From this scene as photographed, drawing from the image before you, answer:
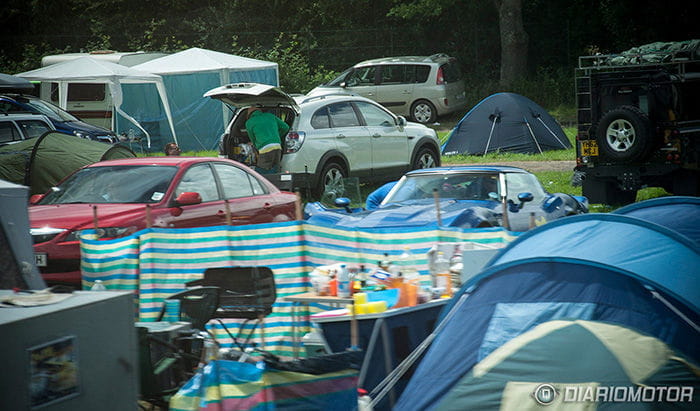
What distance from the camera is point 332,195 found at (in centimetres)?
1351

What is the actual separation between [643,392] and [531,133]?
16.3 m

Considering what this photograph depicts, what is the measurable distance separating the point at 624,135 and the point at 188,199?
7.05 meters

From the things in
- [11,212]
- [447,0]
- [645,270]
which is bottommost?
[645,270]

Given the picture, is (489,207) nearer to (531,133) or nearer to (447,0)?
(531,133)

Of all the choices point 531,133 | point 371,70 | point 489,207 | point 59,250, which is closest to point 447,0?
point 371,70

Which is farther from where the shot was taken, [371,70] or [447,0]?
[447,0]

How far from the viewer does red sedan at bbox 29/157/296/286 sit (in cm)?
918

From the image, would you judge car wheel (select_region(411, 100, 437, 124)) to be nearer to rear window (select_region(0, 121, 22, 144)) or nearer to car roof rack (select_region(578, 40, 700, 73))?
car roof rack (select_region(578, 40, 700, 73))

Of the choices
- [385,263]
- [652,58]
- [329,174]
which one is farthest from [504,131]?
[385,263]

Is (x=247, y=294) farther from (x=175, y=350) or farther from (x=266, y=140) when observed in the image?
(x=266, y=140)

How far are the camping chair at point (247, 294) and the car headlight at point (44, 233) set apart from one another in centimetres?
265

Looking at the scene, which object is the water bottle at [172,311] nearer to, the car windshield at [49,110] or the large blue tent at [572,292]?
the large blue tent at [572,292]

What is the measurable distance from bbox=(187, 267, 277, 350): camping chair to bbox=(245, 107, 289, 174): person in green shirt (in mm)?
7259

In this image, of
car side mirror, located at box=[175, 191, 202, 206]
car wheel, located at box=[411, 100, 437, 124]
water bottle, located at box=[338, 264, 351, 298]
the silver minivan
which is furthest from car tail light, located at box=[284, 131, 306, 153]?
car wheel, located at box=[411, 100, 437, 124]
